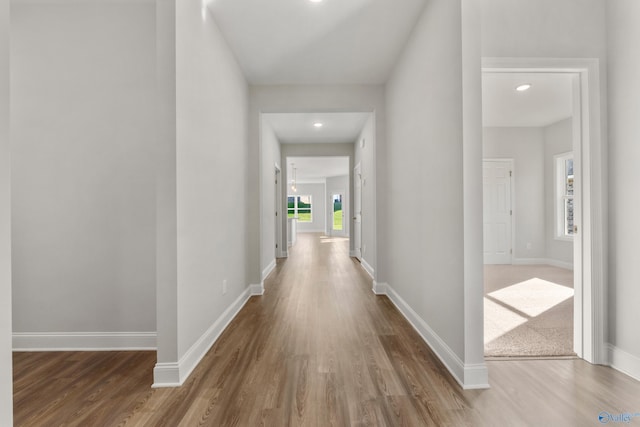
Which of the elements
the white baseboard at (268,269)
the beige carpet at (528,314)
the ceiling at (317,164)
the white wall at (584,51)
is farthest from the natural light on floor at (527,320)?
the ceiling at (317,164)

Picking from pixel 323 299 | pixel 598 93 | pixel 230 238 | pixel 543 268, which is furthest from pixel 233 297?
pixel 543 268

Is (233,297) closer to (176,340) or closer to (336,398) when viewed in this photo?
(176,340)

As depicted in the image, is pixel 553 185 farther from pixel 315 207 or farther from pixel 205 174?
pixel 315 207

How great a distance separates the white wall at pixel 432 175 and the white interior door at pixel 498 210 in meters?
3.81

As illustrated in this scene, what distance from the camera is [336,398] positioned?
1.73m

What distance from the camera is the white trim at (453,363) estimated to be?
1.83m

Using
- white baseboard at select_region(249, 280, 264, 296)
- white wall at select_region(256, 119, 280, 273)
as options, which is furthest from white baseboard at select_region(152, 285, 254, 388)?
white wall at select_region(256, 119, 280, 273)

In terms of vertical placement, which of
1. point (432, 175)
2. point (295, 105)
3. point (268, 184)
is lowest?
point (432, 175)

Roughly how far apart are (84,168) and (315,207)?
505 inches

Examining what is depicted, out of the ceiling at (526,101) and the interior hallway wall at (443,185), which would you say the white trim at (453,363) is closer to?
the interior hallway wall at (443,185)

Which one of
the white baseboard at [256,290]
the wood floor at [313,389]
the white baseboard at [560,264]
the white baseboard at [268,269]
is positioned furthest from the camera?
the white baseboard at [560,264]

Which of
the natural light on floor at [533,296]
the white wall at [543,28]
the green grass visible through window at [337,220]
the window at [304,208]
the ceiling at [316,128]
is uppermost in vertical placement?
the ceiling at [316,128]

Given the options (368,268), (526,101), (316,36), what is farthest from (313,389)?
(526,101)

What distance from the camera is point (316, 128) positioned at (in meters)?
6.04
